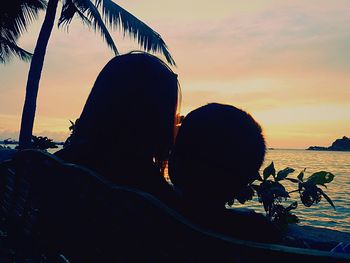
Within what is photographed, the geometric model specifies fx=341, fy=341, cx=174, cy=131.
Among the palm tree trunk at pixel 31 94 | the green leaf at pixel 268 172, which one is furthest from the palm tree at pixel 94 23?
the green leaf at pixel 268 172

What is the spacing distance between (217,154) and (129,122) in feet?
1.32

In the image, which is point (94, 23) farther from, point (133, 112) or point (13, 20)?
point (133, 112)

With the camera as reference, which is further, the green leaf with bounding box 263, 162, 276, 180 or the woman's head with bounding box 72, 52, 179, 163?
the green leaf with bounding box 263, 162, 276, 180

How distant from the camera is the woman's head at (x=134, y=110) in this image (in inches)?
51.4

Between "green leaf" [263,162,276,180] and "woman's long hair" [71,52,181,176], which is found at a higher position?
"woman's long hair" [71,52,181,176]

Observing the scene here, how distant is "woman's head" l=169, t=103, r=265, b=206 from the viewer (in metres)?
1.08

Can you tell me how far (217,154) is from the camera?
3.54 feet

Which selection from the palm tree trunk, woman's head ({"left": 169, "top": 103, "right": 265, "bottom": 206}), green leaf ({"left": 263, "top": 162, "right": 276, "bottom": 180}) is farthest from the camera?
the palm tree trunk

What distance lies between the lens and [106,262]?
839 mm

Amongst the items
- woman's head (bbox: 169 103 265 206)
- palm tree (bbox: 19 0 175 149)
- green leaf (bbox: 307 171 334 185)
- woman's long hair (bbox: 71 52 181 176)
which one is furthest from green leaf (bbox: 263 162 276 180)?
palm tree (bbox: 19 0 175 149)

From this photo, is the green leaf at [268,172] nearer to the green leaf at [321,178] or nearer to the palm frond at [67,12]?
the green leaf at [321,178]

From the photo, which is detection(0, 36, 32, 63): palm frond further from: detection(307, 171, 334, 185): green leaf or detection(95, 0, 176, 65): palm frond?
detection(307, 171, 334, 185): green leaf

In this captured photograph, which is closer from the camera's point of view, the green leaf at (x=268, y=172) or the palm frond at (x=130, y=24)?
the green leaf at (x=268, y=172)

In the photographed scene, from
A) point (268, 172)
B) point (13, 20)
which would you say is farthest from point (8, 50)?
point (268, 172)
